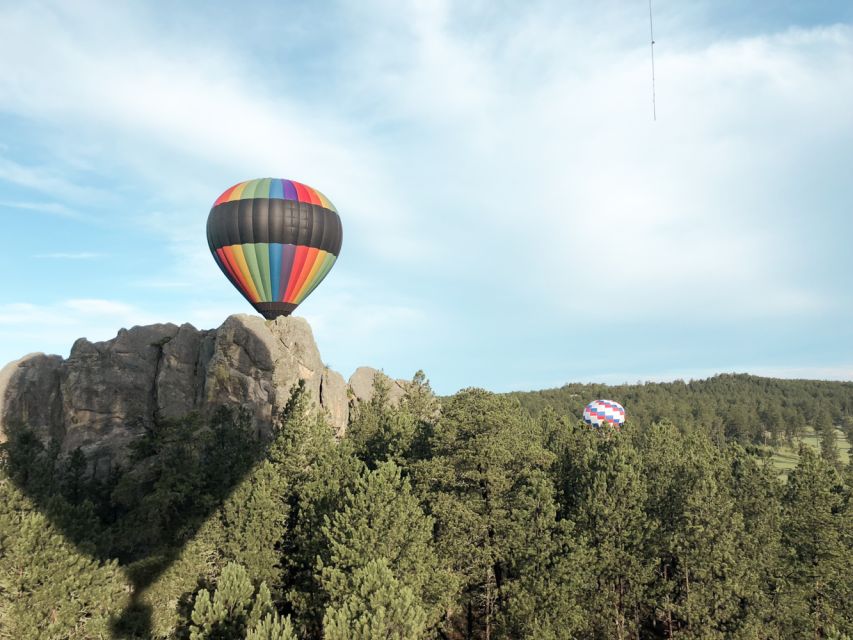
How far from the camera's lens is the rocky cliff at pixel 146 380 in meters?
48.1

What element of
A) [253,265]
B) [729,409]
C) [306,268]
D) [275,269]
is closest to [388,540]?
[275,269]

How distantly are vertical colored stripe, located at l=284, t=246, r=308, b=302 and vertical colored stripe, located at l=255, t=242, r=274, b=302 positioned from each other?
174cm

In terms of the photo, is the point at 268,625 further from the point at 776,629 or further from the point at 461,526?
the point at 776,629

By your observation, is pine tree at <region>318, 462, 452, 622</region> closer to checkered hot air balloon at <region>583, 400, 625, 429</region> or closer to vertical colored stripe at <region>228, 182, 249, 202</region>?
vertical colored stripe at <region>228, 182, 249, 202</region>

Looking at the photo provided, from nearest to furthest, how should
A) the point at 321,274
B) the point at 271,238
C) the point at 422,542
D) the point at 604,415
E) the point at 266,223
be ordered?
1. the point at 422,542
2. the point at 266,223
3. the point at 271,238
4. the point at 321,274
5. the point at 604,415

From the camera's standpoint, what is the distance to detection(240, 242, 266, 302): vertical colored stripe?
4944 centimetres

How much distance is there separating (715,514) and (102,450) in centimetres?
4687

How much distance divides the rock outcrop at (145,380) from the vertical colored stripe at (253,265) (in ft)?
10.1

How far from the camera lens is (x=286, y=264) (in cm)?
5066

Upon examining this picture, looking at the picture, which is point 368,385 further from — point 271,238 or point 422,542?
point 422,542

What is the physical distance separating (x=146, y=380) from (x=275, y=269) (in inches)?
615

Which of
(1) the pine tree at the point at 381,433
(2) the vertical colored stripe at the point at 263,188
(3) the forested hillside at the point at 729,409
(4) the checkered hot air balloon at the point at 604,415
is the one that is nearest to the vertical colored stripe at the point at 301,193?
(2) the vertical colored stripe at the point at 263,188

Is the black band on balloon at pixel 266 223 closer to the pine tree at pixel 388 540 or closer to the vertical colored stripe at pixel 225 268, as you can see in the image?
the vertical colored stripe at pixel 225 268

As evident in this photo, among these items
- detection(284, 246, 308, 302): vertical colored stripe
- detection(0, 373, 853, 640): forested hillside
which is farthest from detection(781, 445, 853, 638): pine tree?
detection(284, 246, 308, 302): vertical colored stripe
